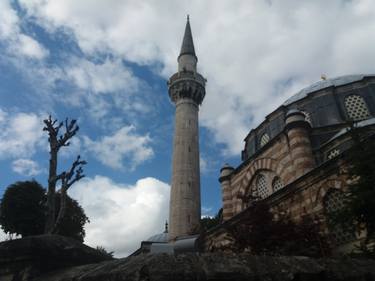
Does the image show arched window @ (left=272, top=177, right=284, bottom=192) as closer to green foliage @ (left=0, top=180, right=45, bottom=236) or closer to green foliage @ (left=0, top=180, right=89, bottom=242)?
green foliage @ (left=0, top=180, right=89, bottom=242)

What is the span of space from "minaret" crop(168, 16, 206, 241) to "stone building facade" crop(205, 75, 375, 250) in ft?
7.75

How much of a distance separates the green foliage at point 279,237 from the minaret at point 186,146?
10.2 metres

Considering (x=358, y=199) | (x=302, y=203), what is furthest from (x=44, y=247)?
(x=302, y=203)

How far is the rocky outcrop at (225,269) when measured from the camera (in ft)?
6.11

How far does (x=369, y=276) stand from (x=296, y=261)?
19.7 inches

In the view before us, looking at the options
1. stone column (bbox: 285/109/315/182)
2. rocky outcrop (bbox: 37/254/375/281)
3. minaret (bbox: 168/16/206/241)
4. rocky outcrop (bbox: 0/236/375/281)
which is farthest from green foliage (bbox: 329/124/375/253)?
minaret (bbox: 168/16/206/241)

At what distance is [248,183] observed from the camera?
17.7 metres

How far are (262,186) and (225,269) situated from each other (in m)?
15.6

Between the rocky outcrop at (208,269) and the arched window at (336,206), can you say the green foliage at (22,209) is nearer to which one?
the arched window at (336,206)

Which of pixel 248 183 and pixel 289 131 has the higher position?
pixel 289 131

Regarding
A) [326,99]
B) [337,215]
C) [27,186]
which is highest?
[326,99]

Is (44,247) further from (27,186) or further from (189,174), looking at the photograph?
(189,174)

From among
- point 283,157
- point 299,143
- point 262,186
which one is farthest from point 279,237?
point 262,186

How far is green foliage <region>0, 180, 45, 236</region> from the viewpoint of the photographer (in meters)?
14.1
